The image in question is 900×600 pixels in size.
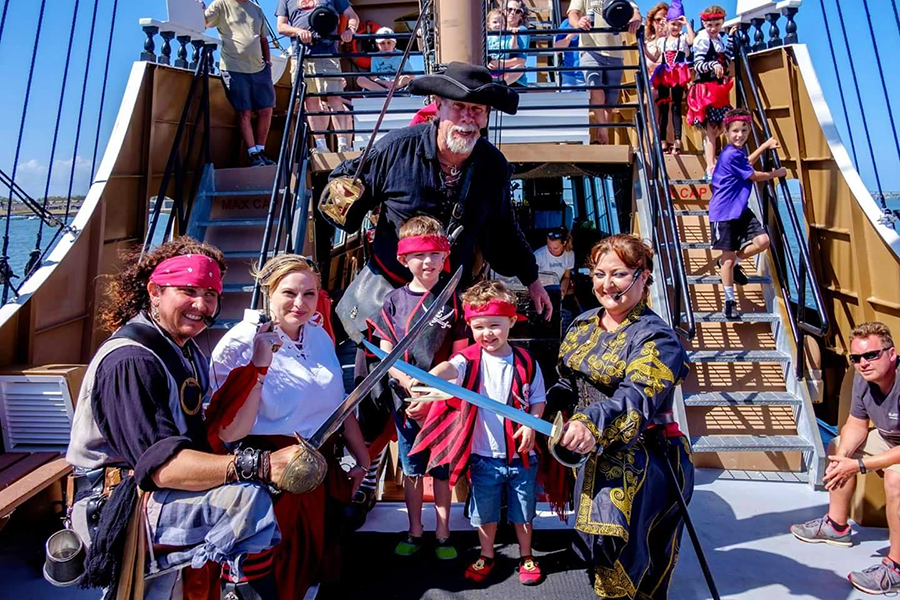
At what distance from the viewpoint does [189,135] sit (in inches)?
236

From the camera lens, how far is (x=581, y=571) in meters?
2.93

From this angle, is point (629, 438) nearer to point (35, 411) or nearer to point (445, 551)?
point (445, 551)

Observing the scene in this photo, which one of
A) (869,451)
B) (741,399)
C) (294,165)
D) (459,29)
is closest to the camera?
(869,451)

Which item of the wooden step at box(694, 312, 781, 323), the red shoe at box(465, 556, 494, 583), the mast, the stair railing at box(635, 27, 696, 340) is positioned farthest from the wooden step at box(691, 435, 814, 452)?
the mast

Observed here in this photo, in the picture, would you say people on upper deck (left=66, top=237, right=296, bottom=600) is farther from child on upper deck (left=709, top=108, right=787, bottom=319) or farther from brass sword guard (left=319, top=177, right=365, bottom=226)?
child on upper deck (left=709, top=108, right=787, bottom=319)

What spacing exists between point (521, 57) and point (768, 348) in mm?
4713

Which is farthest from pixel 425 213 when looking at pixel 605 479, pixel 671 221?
pixel 671 221

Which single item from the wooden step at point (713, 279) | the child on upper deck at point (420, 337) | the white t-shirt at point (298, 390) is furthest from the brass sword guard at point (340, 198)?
the wooden step at point (713, 279)

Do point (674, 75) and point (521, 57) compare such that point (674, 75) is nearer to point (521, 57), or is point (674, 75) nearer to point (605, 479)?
point (521, 57)

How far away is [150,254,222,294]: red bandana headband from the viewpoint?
6.61ft

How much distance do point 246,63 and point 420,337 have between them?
4.36 meters

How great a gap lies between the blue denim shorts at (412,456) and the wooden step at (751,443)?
80.1 inches

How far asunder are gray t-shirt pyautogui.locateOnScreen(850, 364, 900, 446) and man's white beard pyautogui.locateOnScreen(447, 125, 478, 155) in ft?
7.21

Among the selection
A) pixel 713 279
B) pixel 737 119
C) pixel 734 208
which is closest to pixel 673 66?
pixel 737 119
